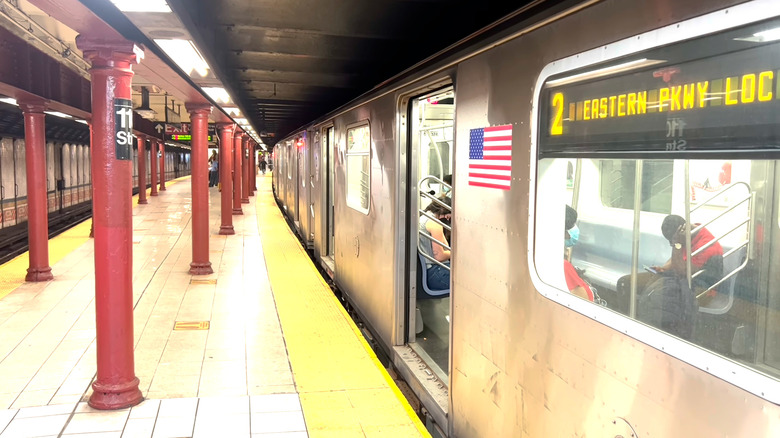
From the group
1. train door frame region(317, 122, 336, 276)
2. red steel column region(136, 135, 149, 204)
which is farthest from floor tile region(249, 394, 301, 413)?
red steel column region(136, 135, 149, 204)

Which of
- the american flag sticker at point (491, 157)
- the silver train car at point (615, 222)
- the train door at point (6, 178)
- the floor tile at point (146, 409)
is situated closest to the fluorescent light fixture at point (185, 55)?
the silver train car at point (615, 222)

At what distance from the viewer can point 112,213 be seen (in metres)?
3.64

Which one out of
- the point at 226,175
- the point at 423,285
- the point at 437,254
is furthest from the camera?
the point at 226,175

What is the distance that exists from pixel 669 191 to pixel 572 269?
424 millimetres

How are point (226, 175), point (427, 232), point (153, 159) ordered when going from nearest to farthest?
1. point (427, 232)
2. point (226, 175)
3. point (153, 159)

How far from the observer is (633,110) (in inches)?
68.5

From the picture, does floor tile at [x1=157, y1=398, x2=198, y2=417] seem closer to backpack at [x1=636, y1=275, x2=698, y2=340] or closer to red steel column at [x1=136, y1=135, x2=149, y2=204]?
backpack at [x1=636, y1=275, x2=698, y2=340]

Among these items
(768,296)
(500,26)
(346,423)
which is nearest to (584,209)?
(768,296)

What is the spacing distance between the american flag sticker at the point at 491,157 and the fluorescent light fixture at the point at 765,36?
1196 millimetres

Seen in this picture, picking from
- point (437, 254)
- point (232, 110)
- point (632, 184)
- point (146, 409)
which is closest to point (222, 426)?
point (146, 409)

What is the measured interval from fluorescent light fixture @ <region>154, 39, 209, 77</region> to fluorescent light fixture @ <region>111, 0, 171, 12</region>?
74 cm

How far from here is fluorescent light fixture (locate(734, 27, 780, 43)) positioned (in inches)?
51.4

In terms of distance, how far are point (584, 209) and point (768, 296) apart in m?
0.73

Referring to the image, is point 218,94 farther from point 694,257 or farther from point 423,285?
point 694,257
